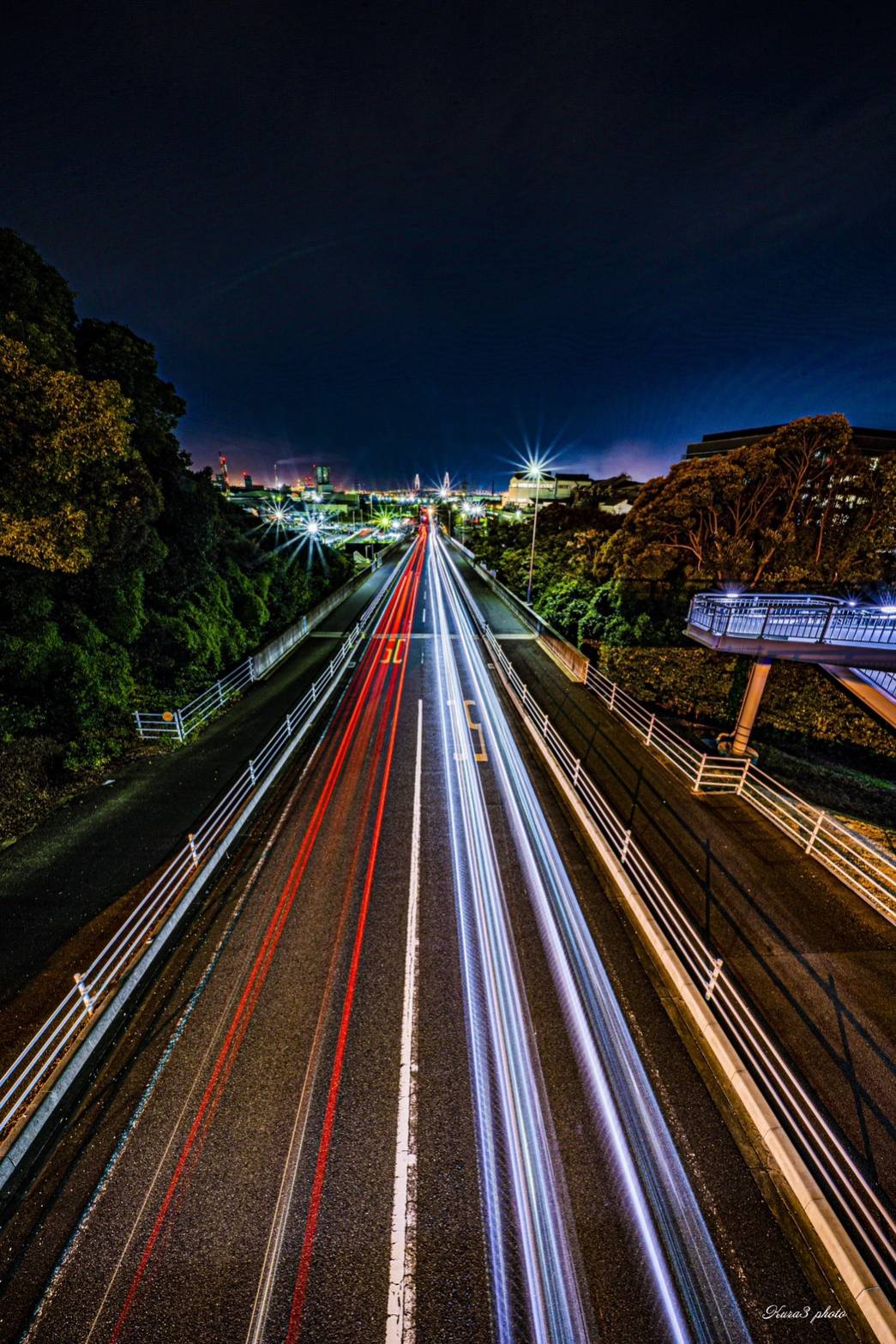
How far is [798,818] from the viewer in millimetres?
9844

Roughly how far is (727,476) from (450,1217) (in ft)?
83.0

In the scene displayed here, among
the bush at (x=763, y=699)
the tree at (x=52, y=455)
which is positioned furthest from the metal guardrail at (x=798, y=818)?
the tree at (x=52, y=455)

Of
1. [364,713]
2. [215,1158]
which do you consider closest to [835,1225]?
[215,1158]

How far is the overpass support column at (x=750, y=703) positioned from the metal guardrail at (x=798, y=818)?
3.64 ft

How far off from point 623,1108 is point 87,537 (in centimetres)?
1574

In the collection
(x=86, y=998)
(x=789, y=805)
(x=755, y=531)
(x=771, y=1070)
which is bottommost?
(x=86, y=998)

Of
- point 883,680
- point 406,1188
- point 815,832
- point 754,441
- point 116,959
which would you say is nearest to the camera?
point 406,1188

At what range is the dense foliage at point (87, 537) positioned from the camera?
9.93 meters

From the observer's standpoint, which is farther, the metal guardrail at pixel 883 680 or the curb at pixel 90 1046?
the metal guardrail at pixel 883 680

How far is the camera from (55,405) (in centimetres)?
985

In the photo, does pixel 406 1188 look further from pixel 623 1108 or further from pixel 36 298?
pixel 36 298

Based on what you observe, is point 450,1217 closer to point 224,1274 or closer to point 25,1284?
point 224,1274

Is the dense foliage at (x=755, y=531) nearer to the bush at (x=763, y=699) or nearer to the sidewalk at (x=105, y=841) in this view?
the bush at (x=763, y=699)

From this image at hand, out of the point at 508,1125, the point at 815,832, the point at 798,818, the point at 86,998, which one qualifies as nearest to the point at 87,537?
the point at 86,998
